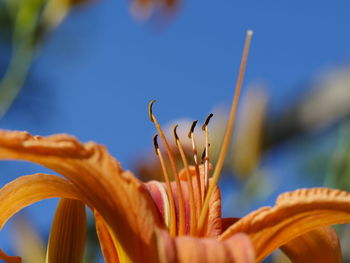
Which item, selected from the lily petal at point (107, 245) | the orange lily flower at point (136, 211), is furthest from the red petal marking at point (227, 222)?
the lily petal at point (107, 245)

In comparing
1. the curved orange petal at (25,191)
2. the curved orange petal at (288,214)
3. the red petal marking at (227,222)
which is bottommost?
the curved orange petal at (288,214)

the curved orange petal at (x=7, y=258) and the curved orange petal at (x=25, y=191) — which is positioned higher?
the curved orange petal at (x=25, y=191)

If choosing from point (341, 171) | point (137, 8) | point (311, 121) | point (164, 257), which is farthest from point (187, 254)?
point (137, 8)

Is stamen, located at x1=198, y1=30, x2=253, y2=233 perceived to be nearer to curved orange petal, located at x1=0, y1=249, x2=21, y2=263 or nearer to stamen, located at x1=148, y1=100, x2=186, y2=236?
stamen, located at x1=148, y1=100, x2=186, y2=236

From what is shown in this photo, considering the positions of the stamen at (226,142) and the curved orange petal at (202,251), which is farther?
the stamen at (226,142)

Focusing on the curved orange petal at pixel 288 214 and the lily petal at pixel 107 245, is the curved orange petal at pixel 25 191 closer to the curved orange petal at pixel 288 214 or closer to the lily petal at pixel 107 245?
the lily petal at pixel 107 245

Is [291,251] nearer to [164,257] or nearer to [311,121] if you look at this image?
[164,257]

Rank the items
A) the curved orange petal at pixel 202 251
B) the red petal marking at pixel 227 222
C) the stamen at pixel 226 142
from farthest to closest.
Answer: the red petal marking at pixel 227 222, the stamen at pixel 226 142, the curved orange petal at pixel 202 251
